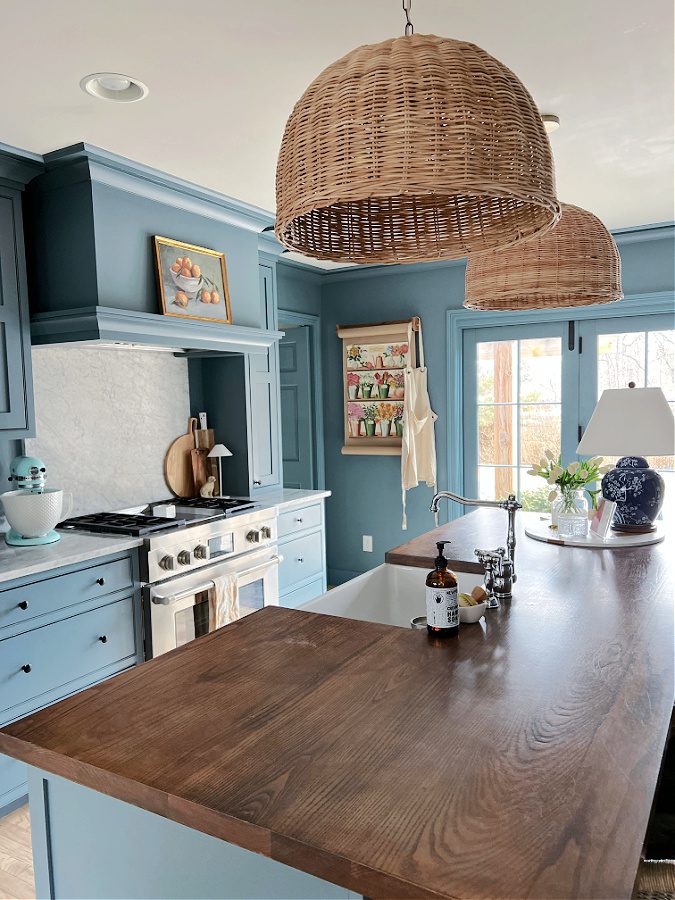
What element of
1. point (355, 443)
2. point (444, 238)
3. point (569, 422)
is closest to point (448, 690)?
point (444, 238)

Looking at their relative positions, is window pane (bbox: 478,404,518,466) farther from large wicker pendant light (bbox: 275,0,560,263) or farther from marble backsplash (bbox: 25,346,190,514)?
large wicker pendant light (bbox: 275,0,560,263)

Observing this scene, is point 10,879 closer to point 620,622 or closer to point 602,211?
point 620,622

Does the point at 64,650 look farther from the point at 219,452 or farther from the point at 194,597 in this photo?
the point at 219,452

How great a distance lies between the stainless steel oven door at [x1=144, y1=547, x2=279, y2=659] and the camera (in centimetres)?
300

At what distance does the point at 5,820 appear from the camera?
8.21 feet

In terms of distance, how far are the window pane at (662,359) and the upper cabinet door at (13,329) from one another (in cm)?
348

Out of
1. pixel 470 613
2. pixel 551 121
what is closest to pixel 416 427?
pixel 551 121

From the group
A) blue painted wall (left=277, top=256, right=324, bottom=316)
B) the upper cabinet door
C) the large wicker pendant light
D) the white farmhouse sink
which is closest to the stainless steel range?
the upper cabinet door

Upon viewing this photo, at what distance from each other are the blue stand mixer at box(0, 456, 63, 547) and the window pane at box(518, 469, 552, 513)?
3.02 meters

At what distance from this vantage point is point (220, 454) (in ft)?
13.1

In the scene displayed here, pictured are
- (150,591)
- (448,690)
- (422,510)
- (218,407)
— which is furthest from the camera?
(422,510)

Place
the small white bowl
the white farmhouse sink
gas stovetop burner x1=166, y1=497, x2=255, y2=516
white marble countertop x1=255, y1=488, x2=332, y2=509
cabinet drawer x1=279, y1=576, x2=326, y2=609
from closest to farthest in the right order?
the small white bowl, the white farmhouse sink, gas stovetop burner x1=166, y1=497, x2=255, y2=516, white marble countertop x1=255, y1=488, x2=332, y2=509, cabinet drawer x1=279, y1=576, x2=326, y2=609

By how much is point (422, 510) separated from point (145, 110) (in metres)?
3.32

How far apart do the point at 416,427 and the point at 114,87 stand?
3065mm
